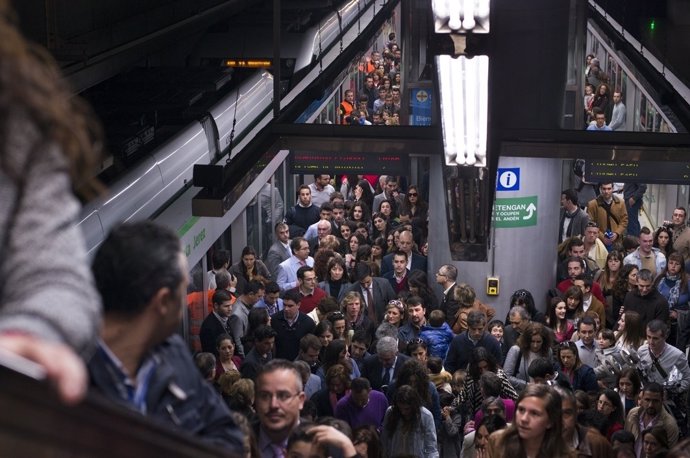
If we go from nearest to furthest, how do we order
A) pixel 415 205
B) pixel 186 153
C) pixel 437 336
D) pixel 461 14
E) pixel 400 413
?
pixel 461 14 → pixel 400 413 → pixel 437 336 → pixel 186 153 → pixel 415 205

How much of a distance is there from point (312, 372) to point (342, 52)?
46.9 feet

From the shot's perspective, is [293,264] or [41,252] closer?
[41,252]

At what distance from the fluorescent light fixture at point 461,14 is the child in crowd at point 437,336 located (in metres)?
4.22

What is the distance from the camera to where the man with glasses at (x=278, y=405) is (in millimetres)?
4172

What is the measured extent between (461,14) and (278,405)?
3.04 m

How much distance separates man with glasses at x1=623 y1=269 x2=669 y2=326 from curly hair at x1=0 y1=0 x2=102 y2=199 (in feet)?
34.4

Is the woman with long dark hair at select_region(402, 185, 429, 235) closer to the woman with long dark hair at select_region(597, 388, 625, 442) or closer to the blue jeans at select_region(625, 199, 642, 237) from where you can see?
the blue jeans at select_region(625, 199, 642, 237)

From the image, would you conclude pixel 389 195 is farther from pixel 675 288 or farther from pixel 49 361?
pixel 49 361

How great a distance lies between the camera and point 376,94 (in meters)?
31.0

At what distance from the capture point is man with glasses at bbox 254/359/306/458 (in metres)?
4.17

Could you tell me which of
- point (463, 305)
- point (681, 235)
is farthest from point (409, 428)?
point (681, 235)

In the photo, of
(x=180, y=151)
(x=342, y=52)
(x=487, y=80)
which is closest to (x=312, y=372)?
(x=487, y=80)

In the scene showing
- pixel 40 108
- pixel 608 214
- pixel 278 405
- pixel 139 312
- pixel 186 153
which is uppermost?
pixel 40 108

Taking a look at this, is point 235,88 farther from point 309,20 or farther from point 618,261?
point 309,20
